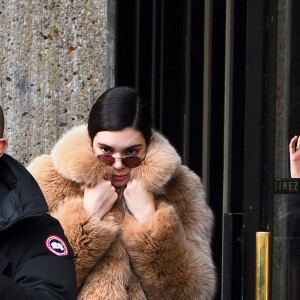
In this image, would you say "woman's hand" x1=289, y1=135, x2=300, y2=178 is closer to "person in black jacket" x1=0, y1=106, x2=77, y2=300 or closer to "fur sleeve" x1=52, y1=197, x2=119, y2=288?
"fur sleeve" x1=52, y1=197, x2=119, y2=288

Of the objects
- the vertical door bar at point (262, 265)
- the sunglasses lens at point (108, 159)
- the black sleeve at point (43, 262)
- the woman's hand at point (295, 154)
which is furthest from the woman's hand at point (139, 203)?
the black sleeve at point (43, 262)

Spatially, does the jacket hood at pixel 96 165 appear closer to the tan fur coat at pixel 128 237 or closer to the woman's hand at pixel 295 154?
the tan fur coat at pixel 128 237

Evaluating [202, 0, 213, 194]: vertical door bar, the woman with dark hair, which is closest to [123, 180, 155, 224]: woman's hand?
the woman with dark hair

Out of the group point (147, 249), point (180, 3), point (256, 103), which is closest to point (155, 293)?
point (147, 249)

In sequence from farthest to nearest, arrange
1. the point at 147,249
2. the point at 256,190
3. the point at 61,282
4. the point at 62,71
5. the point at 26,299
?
the point at 62,71, the point at 256,190, the point at 147,249, the point at 61,282, the point at 26,299

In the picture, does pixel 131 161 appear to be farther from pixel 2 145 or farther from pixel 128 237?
pixel 2 145

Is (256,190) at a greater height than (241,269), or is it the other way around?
(256,190)

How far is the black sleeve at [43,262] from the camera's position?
2.67m

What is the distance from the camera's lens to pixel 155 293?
146 inches

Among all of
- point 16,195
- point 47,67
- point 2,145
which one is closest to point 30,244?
point 16,195

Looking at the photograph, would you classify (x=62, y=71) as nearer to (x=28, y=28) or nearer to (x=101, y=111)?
(x=28, y=28)

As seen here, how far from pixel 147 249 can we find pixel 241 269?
2.16ft

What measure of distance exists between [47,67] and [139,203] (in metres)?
1.52

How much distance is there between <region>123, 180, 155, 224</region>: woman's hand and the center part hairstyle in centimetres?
22
